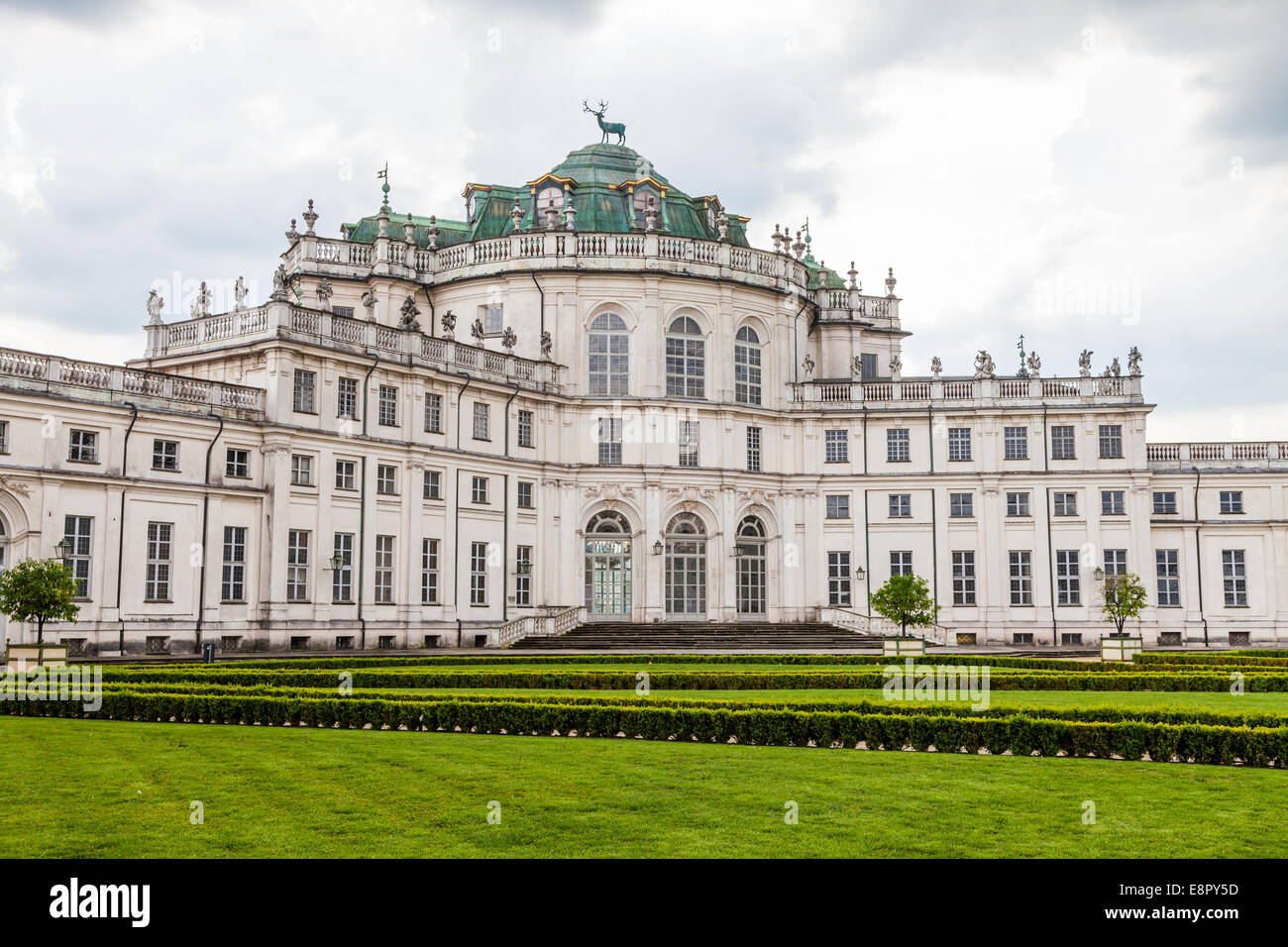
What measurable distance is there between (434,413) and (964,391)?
2582cm

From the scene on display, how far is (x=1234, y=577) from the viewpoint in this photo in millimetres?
57969

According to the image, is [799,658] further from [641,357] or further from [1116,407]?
[1116,407]

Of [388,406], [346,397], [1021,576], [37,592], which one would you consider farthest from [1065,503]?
[37,592]

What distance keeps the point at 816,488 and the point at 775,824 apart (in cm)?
4810

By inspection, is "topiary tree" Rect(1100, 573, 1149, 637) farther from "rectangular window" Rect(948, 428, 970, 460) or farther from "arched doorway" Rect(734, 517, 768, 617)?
"arched doorway" Rect(734, 517, 768, 617)

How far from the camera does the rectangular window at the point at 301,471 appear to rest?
4284cm

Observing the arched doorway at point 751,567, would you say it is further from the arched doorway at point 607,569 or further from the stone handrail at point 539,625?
the stone handrail at point 539,625

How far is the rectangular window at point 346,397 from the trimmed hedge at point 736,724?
77.5 feet

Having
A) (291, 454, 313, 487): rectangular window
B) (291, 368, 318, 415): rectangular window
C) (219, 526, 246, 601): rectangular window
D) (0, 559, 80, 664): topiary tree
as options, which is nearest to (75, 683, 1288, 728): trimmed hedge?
(0, 559, 80, 664): topiary tree

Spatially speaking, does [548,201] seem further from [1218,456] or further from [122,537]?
[1218,456]

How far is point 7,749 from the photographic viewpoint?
16281mm

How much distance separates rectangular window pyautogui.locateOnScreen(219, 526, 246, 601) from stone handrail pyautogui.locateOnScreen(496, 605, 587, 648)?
10.8 meters

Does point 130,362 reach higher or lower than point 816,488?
higher
